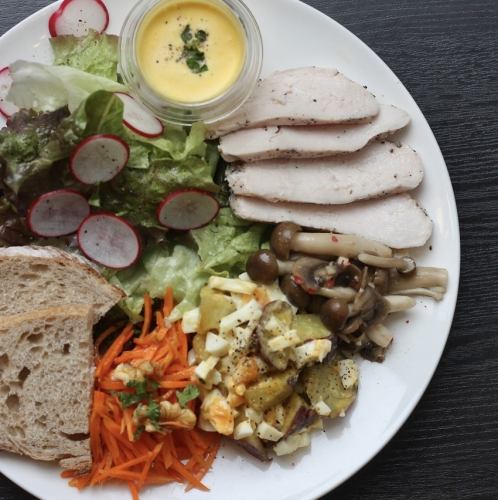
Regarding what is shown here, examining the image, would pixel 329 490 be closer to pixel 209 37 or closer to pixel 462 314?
pixel 462 314

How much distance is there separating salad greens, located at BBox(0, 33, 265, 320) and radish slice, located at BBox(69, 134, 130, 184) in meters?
0.05

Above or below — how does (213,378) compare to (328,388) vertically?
above

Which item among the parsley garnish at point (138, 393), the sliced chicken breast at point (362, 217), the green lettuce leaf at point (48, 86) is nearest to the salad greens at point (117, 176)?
the green lettuce leaf at point (48, 86)

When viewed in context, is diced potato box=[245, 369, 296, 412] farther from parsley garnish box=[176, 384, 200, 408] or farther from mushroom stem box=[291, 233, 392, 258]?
mushroom stem box=[291, 233, 392, 258]

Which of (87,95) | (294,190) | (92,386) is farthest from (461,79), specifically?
(92,386)

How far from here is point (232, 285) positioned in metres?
2.60

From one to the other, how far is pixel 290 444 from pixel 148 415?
25.1 inches

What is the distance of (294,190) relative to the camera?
2732 millimetres

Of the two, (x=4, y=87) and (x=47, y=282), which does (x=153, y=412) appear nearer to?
(x=47, y=282)

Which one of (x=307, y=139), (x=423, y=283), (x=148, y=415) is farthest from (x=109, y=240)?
(x=423, y=283)

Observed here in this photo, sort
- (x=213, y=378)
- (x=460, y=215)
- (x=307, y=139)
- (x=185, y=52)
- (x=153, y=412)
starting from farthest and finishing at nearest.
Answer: (x=460, y=215) < (x=307, y=139) < (x=185, y=52) < (x=213, y=378) < (x=153, y=412)

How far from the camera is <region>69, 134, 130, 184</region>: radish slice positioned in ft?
8.29

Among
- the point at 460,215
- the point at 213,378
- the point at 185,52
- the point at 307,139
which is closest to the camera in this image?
the point at 213,378

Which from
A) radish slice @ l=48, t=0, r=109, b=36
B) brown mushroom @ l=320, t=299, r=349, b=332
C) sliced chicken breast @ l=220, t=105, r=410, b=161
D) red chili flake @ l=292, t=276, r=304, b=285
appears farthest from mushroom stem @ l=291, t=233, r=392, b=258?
radish slice @ l=48, t=0, r=109, b=36
